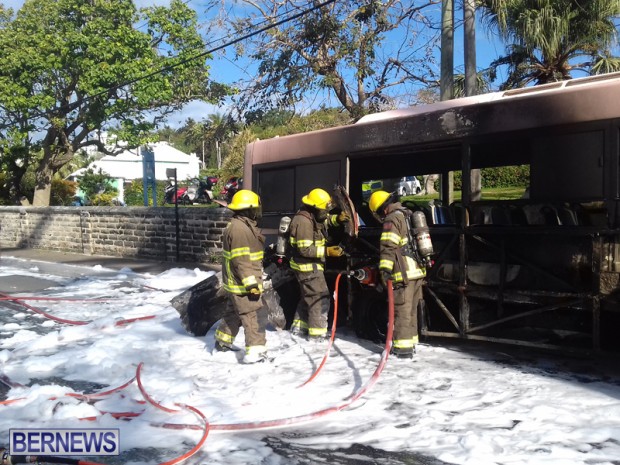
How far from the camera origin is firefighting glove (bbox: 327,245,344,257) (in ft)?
22.8

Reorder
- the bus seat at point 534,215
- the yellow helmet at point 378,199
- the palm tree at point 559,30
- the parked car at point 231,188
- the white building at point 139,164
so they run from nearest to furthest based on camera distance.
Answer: the bus seat at point 534,215, the yellow helmet at point 378,199, the palm tree at point 559,30, the parked car at point 231,188, the white building at point 139,164

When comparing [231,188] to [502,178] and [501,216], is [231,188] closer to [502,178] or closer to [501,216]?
[502,178]

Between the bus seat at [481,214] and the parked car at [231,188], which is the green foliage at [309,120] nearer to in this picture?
the parked car at [231,188]

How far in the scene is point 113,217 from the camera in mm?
17453

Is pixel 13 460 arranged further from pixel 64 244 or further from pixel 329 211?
pixel 64 244

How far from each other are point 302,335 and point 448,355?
1.76 metres

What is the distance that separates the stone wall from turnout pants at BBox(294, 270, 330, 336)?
7.40 m

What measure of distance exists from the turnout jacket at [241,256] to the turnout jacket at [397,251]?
124 cm

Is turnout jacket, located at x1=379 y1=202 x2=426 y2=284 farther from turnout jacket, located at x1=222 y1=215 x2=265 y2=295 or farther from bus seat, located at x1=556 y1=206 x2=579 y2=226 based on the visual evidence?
bus seat, located at x1=556 y1=206 x2=579 y2=226

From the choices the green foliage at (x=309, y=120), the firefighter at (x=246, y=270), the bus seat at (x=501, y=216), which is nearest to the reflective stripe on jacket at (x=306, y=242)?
the firefighter at (x=246, y=270)

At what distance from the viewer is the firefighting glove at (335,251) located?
696 centimetres

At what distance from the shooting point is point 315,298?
22.1ft

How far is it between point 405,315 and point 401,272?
451mm

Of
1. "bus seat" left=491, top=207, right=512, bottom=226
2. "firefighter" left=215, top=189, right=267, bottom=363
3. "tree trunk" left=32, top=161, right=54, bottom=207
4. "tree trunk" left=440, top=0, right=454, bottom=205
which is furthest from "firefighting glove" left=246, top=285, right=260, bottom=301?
"tree trunk" left=32, top=161, right=54, bottom=207
